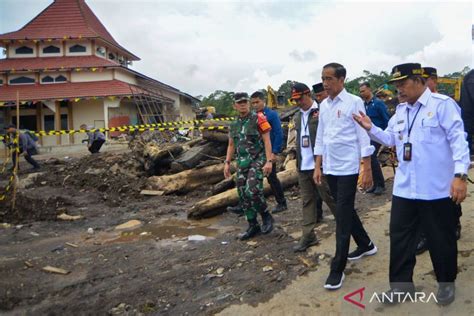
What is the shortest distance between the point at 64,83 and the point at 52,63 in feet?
4.65

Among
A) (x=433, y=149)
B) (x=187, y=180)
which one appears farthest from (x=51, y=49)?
(x=433, y=149)

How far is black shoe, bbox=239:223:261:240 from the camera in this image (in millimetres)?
4895

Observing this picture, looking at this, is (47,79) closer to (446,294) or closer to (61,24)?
(61,24)

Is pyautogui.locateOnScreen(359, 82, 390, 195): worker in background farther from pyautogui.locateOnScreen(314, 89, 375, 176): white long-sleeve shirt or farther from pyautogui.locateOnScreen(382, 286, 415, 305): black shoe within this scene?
pyautogui.locateOnScreen(382, 286, 415, 305): black shoe

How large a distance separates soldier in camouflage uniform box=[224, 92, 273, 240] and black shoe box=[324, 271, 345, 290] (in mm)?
1680

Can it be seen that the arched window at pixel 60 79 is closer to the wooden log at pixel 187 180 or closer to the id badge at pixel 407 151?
the wooden log at pixel 187 180

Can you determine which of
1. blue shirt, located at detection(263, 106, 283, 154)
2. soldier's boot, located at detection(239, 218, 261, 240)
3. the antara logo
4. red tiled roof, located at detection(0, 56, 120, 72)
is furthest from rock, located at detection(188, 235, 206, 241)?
red tiled roof, located at detection(0, 56, 120, 72)

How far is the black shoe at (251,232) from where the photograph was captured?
16.1 ft

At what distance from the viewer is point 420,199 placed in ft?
8.97

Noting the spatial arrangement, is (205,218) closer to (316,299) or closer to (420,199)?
(316,299)

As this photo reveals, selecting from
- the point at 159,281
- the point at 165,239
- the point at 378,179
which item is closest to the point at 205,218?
the point at 165,239

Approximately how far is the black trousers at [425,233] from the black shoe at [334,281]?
1.50ft

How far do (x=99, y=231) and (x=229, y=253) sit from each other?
266cm

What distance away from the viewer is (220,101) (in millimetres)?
48781
